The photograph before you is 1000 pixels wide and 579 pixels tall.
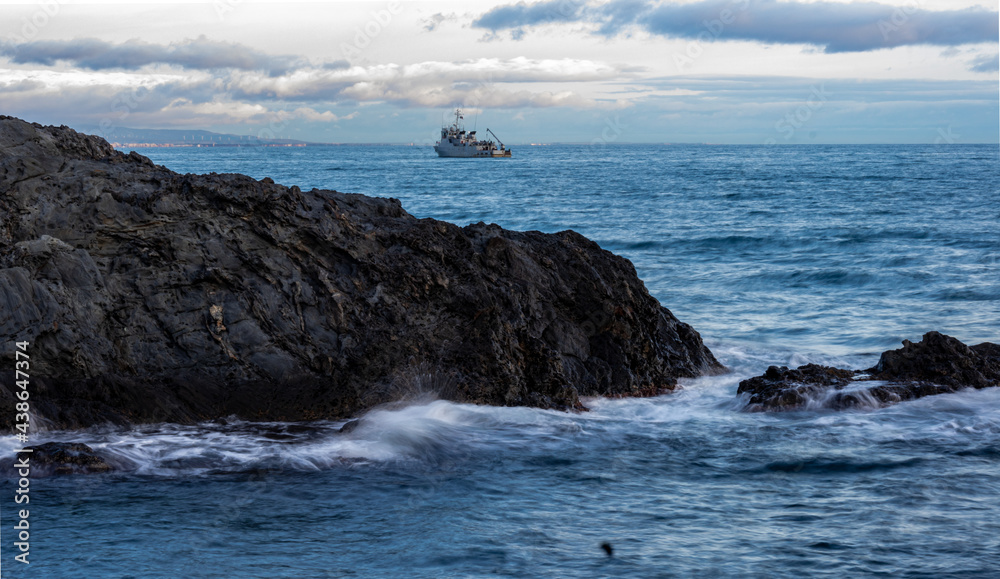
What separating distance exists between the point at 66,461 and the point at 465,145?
416 feet

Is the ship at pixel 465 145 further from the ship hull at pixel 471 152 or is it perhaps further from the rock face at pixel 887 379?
the rock face at pixel 887 379

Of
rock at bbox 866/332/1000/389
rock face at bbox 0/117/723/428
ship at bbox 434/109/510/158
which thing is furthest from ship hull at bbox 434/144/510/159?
rock at bbox 866/332/1000/389

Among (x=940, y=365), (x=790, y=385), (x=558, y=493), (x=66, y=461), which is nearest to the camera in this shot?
(x=558, y=493)

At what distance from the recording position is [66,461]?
8.04 meters

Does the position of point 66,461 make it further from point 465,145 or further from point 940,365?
point 465,145

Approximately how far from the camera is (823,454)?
349 inches

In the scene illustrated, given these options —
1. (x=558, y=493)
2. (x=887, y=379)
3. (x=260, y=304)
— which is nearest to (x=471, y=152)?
(x=887, y=379)

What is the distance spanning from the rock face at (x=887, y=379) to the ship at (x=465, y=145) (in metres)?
123

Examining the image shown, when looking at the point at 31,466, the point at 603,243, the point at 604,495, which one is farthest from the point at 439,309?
the point at 603,243

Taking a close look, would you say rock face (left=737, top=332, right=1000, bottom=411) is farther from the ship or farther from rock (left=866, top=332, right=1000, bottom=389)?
the ship

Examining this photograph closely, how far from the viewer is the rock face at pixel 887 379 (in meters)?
10.6

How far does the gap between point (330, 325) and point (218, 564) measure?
4.34 metres

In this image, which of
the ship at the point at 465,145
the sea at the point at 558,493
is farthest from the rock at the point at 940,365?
the ship at the point at 465,145

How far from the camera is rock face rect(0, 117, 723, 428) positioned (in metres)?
9.45
